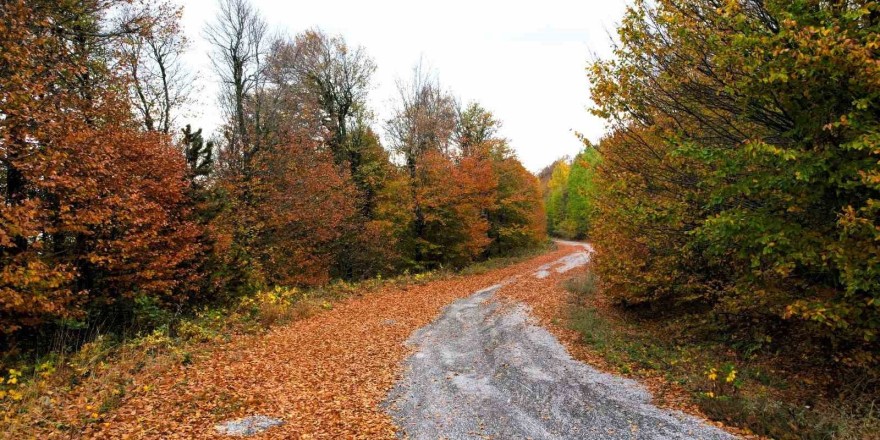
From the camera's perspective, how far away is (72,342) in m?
10.4

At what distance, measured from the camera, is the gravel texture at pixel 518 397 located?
6.23 m

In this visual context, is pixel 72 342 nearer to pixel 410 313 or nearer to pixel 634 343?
pixel 410 313

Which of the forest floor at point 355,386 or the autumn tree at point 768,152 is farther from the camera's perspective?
the forest floor at point 355,386

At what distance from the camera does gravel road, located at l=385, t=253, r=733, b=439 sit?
6234 mm

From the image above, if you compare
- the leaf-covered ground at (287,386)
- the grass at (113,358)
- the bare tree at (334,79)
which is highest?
the bare tree at (334,79)

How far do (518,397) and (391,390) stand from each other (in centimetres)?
238

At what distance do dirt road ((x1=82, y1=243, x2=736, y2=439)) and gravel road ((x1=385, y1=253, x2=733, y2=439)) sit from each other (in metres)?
0.02

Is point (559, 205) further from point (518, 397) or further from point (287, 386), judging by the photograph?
point (287, 386)

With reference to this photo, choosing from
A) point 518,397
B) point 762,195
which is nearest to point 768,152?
point 762,195

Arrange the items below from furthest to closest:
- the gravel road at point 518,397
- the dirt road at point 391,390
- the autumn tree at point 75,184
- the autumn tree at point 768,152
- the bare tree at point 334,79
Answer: the bare tree at point 334,79
the autumn tree at point 75,184
the dirt road at point 391,390
the gravel road at point 518,397
the autumn tree at point 768,152

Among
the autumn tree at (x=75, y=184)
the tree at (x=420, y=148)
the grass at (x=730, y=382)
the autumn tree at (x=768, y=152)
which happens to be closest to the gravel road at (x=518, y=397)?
the grass at (x=730, y=382)

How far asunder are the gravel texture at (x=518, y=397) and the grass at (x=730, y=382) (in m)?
0.61

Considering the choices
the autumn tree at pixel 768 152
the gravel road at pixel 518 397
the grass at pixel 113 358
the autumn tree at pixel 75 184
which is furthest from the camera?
the autumn tree at pixel 75 184

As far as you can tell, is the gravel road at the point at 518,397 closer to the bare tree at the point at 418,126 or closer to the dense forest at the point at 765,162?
the dense forest at the point at 765,162
